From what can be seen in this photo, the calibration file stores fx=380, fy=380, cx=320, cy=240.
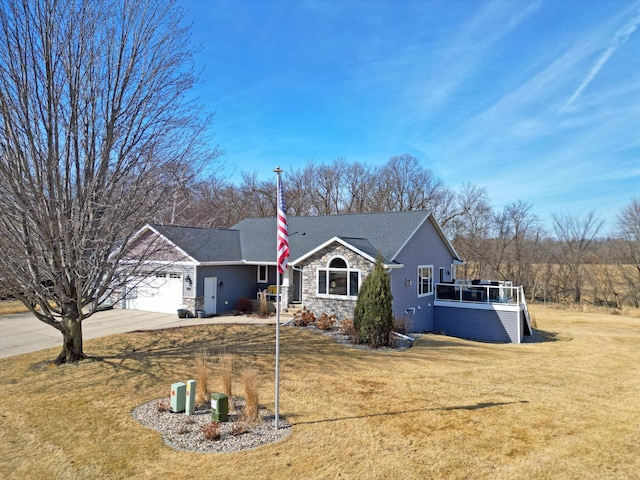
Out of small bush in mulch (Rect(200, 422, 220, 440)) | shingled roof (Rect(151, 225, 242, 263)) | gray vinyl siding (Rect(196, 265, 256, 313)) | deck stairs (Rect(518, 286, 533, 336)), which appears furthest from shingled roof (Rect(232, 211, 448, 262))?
small bush in mulch (Rect(200, 422, 220, 440))

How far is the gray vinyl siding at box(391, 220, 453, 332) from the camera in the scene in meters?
15.9

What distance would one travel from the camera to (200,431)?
215 inches

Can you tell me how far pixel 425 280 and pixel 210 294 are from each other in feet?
33.6

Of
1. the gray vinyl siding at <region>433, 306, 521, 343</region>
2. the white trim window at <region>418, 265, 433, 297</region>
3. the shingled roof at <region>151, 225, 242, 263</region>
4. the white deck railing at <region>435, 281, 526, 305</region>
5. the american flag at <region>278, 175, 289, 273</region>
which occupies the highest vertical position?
the shingled roof at <region>151, 225, 242, 263</region>

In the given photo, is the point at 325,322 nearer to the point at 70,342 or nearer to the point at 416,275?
the point at 416,275

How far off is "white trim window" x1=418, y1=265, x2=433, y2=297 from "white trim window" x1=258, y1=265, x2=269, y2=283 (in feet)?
25.6

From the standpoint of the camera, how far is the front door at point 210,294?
17.5 meters

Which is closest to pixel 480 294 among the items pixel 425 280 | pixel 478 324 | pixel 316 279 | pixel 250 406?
pixel 478 324

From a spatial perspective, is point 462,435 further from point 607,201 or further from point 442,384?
point 607,201

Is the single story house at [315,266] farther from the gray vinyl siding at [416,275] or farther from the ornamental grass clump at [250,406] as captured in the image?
the ornamental grass clump at [250,406]

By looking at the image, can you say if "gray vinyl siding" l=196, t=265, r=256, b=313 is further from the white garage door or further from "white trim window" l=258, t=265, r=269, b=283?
the white garage door

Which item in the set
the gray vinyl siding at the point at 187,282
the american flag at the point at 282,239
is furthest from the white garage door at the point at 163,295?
the american flag at the point at 282,239

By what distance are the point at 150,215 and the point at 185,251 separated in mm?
8732

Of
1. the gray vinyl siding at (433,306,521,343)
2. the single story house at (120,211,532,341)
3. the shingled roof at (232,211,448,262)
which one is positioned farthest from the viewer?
the gray vinyl siding at (433,306,521,343)
